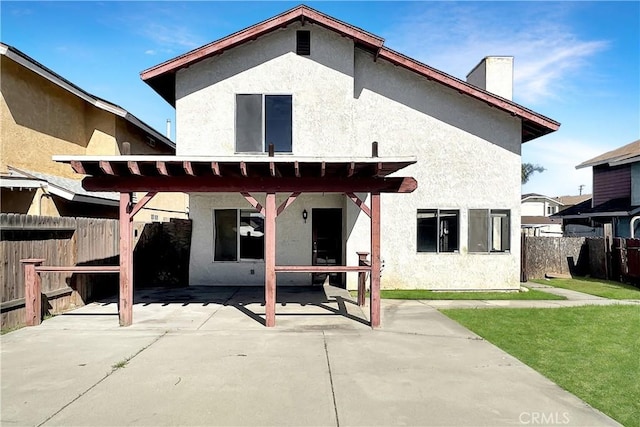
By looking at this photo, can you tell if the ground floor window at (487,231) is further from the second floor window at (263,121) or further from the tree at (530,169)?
the tree at (530,169)

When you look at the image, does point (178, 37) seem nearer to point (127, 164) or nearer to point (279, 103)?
point (279, 103)

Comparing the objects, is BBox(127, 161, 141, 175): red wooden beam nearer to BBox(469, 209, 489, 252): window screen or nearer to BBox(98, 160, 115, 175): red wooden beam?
BBox(98, 160, 115, 175): red wooden beam

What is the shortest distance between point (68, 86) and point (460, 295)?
1362cm

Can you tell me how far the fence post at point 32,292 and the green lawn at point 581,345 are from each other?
318 inches

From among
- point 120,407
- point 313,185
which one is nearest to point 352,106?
point 313,185

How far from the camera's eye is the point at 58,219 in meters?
8.57

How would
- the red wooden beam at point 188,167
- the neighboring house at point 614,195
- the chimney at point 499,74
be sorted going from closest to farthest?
the red wooden beam at point 188,167 → the chimney at point 499,74 → the neighboring house at point 614,195

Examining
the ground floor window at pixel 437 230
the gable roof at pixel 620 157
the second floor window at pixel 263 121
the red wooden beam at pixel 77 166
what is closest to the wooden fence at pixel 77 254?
the red wooden beam at pixel 77 166

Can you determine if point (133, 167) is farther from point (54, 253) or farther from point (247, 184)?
point (54, 253)

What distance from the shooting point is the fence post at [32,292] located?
7484mm

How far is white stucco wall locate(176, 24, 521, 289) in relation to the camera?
11555mm

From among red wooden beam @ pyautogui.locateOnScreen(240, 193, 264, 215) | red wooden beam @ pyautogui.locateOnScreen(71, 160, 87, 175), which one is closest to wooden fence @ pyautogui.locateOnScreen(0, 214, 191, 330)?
red wooden beam @ pyautogui.locateOnScreen(71, 160, 87, 175)

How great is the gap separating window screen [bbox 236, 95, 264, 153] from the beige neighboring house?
3.06 meters

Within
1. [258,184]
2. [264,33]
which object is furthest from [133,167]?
[264,33]
